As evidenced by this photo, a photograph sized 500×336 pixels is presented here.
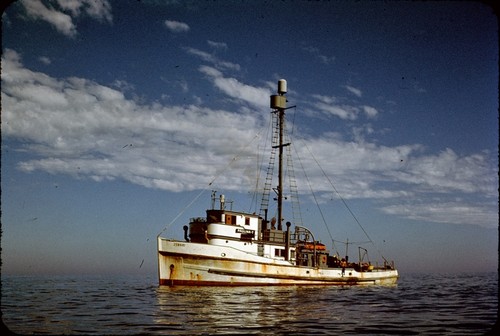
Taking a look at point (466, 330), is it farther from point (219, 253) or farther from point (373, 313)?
point (219, 253)

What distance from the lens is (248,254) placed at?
30875 mm

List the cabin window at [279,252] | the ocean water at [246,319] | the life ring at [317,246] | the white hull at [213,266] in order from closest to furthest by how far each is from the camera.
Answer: the ocean water at [246,319] < the white hull at [213,266] < the cabin window at [279,252] < the life ring at [317,246]

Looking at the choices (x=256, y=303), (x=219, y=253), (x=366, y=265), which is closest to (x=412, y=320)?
(x=256, y=303)

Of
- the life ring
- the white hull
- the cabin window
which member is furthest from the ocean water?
the life ring

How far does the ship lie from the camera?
95.1ft

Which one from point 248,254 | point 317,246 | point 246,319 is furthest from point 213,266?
point 246,319

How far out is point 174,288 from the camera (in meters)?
28.1

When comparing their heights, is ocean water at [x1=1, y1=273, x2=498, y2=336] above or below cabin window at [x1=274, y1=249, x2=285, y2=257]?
below

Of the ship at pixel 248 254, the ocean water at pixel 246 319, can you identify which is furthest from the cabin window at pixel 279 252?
the ocean water at pixel 246 319

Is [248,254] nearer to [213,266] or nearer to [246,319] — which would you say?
[213,266]

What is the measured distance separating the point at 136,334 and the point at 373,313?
10632 millimetres

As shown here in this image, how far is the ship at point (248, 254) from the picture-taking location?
95.1 feet

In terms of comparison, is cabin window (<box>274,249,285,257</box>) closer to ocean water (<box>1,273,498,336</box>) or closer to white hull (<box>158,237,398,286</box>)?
white hull (<box>158,237,398,286</box>)

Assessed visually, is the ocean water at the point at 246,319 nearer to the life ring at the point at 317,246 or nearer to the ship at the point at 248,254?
the ship at the point at 248,254
